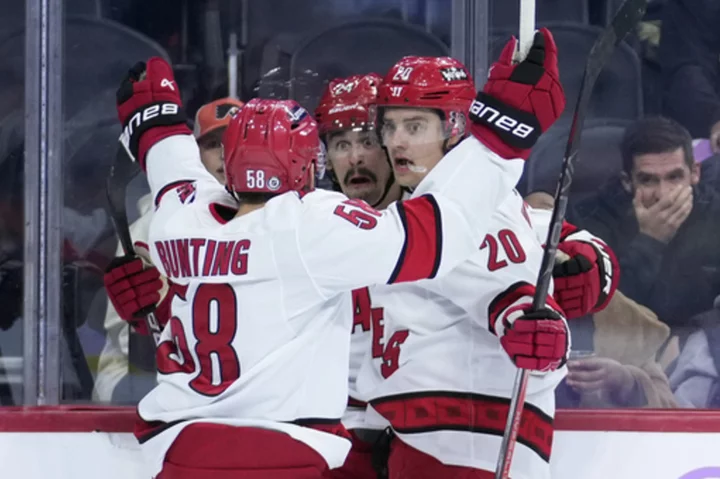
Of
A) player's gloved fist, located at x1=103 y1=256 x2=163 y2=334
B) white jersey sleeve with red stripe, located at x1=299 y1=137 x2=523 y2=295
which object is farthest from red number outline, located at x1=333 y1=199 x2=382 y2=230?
player's gloved fist, located at x1=103 y1=256 x2=163 y2=334

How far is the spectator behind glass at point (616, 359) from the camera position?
8.87 ft

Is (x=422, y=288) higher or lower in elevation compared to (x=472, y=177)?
lower

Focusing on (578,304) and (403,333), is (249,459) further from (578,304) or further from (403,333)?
(578,304)

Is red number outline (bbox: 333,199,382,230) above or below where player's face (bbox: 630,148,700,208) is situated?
above

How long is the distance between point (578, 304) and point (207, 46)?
115 centimetres

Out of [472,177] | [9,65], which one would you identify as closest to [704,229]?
[472,177]

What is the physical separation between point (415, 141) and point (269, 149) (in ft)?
1.44

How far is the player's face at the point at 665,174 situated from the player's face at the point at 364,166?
→ 0.73 metres

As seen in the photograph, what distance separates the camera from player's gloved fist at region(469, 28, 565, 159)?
1891mm

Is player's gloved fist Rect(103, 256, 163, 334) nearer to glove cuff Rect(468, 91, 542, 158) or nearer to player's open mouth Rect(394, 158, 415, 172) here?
player's open mouth Rect(394, 158, 415, 172)

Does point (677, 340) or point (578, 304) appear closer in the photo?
point (578, 304)

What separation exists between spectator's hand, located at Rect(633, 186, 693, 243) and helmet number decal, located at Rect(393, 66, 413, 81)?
852 mm

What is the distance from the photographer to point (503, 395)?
2201mm

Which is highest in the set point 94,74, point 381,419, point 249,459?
point 94,74
